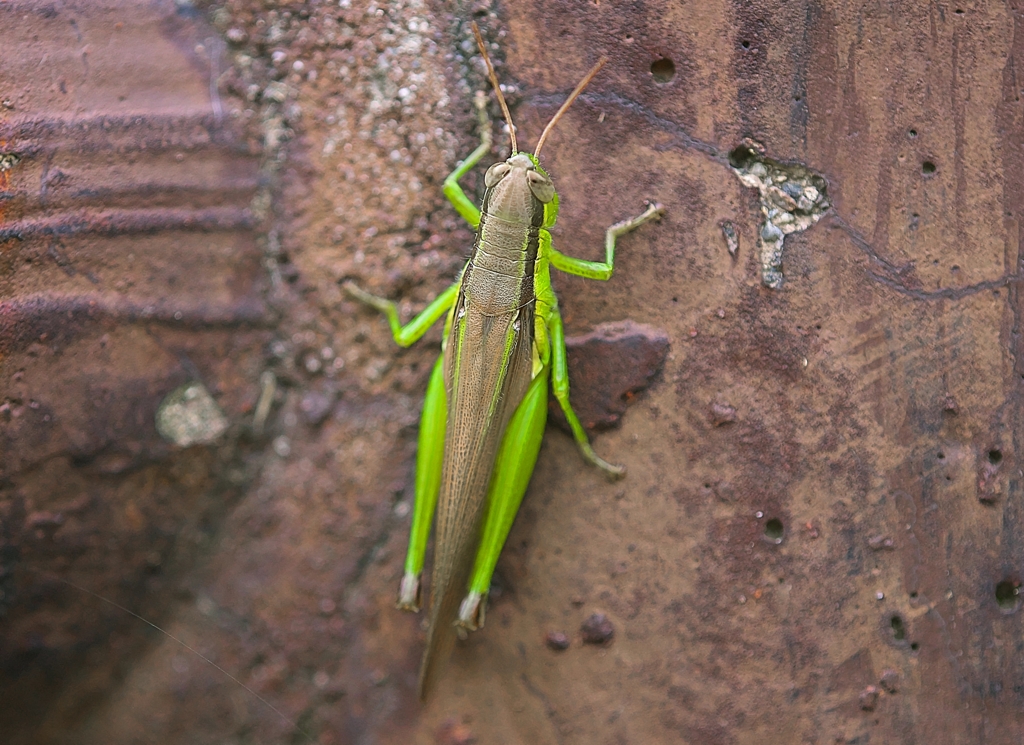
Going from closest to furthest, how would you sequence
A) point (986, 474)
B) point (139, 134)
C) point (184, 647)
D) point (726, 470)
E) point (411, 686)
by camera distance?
point (986, 474)
point (726, 470)
point (139, 134)
point (411, 686)
point (184, 647)

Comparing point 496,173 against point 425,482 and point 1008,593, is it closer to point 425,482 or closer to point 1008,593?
point 425,482

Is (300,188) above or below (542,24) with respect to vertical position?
below

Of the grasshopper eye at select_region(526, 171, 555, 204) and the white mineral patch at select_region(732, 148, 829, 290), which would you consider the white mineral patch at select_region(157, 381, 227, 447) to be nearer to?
the grasshopper eye at select_region(526, 171, 555, 204)

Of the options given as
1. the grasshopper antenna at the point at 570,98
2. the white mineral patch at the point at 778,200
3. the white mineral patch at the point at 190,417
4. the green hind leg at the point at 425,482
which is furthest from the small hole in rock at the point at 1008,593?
the white mineral patch at the point at 190,417

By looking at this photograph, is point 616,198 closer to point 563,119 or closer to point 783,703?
point 563,119

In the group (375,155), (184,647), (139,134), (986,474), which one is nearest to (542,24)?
(375,155)

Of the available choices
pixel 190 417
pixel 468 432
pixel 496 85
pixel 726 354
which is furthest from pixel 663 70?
pixel 190 417
